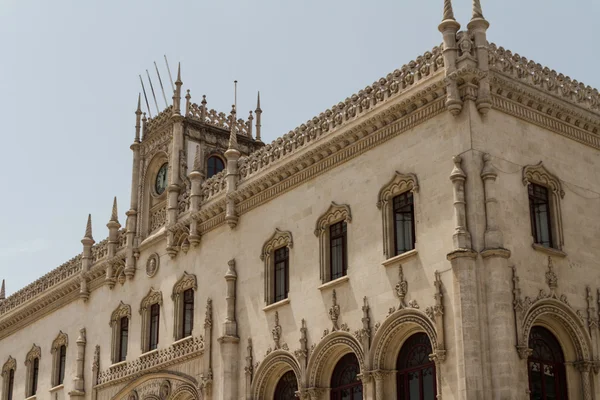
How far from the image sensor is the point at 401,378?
2345cm

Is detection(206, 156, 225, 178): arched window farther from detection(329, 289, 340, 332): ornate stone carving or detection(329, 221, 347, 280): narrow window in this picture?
detection(329, 289, 340, 332): ornate stone carving

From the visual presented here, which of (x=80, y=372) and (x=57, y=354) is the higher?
(x=57, y=354)

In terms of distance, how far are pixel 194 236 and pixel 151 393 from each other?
223 inches

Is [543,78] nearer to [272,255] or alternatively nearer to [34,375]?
[272,255]

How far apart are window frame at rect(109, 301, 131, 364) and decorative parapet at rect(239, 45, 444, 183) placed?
790 cm

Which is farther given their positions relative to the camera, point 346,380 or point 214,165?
point 214,165

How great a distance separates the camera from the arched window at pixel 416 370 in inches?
894

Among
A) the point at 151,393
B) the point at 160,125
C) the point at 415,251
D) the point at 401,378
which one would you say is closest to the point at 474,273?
the point at 415,251

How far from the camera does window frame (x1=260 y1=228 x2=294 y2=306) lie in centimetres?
2750

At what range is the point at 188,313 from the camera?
31.5 metres

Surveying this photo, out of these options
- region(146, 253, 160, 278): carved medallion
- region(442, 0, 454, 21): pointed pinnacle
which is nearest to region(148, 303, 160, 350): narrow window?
region(146, 253, 160, 278): carved medallion

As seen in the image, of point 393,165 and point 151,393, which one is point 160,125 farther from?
point 393,165

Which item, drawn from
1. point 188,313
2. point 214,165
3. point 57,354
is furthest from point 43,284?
point 188,313

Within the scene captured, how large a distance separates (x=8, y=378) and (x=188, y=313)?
15801 mm
